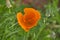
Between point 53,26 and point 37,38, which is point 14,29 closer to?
point 37,38

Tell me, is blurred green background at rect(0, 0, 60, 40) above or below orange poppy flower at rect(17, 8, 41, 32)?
below

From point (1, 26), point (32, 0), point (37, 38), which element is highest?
point (1, 26)

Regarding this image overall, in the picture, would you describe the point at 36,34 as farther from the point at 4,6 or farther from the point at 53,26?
the point at 53,26

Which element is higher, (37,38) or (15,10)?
(15,10)

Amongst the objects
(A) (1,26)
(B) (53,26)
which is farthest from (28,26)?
(B) (53,26)

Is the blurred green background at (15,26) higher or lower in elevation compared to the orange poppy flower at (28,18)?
lower

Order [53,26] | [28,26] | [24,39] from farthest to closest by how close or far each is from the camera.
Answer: [53,26], [24,39], [28,26]

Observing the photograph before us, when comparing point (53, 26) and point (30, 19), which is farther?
point (53, 26)

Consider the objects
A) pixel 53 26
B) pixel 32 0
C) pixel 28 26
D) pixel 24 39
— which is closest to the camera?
pixel 28 26

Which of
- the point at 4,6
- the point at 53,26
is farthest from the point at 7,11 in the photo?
the point at 53,26
